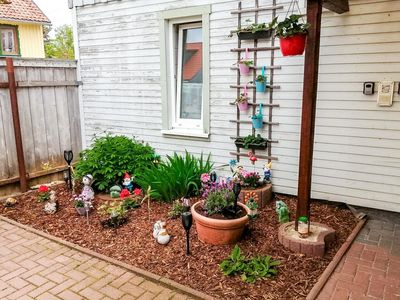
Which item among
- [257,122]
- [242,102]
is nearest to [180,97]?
[242,102]

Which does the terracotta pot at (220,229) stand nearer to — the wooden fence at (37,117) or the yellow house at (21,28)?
the wooden fence at (37,117)

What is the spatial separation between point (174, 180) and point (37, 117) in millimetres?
2790

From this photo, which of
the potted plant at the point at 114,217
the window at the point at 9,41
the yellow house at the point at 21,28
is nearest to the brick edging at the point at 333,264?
the potted plant at the point at 114,217

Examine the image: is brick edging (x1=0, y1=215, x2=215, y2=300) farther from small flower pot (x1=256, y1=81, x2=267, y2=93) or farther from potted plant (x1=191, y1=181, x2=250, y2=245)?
small flower pot (x1=256, y1=81, x2=267, y2=93)

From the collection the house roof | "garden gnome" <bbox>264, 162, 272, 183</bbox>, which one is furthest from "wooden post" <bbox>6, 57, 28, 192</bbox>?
the house roof

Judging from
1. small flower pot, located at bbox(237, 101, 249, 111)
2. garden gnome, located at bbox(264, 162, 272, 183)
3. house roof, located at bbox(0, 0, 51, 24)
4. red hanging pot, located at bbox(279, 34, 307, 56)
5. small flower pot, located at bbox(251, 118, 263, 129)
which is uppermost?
house roof, located at bbox(0, 0, 51, 24)

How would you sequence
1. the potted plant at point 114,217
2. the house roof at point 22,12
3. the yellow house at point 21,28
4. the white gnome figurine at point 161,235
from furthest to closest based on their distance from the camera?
the yellow house at point 21,28 → the house roof at point 22,12 → the potted plant at point 114,217 → the white gnome figurine at point 161,235

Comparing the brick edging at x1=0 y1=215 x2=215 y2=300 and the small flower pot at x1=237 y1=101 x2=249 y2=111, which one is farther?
the small flower pot at x1=237 y1=101 x2=249 y2=111

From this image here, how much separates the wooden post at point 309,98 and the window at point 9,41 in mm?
14191

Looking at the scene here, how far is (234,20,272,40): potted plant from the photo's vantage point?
165 inches

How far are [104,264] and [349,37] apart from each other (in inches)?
142

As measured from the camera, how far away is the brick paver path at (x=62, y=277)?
270 centimetres

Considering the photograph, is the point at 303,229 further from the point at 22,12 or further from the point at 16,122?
the point at 22,12

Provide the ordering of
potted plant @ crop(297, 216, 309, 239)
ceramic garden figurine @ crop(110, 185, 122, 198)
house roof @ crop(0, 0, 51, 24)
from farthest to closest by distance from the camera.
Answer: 1. house roof @ crop(0, 0, 51, 24)
2. ceramic garden figurine @ crop(110, 185, 122, 198)
3. potted plant @ crop(297, 216, 309, 239)
